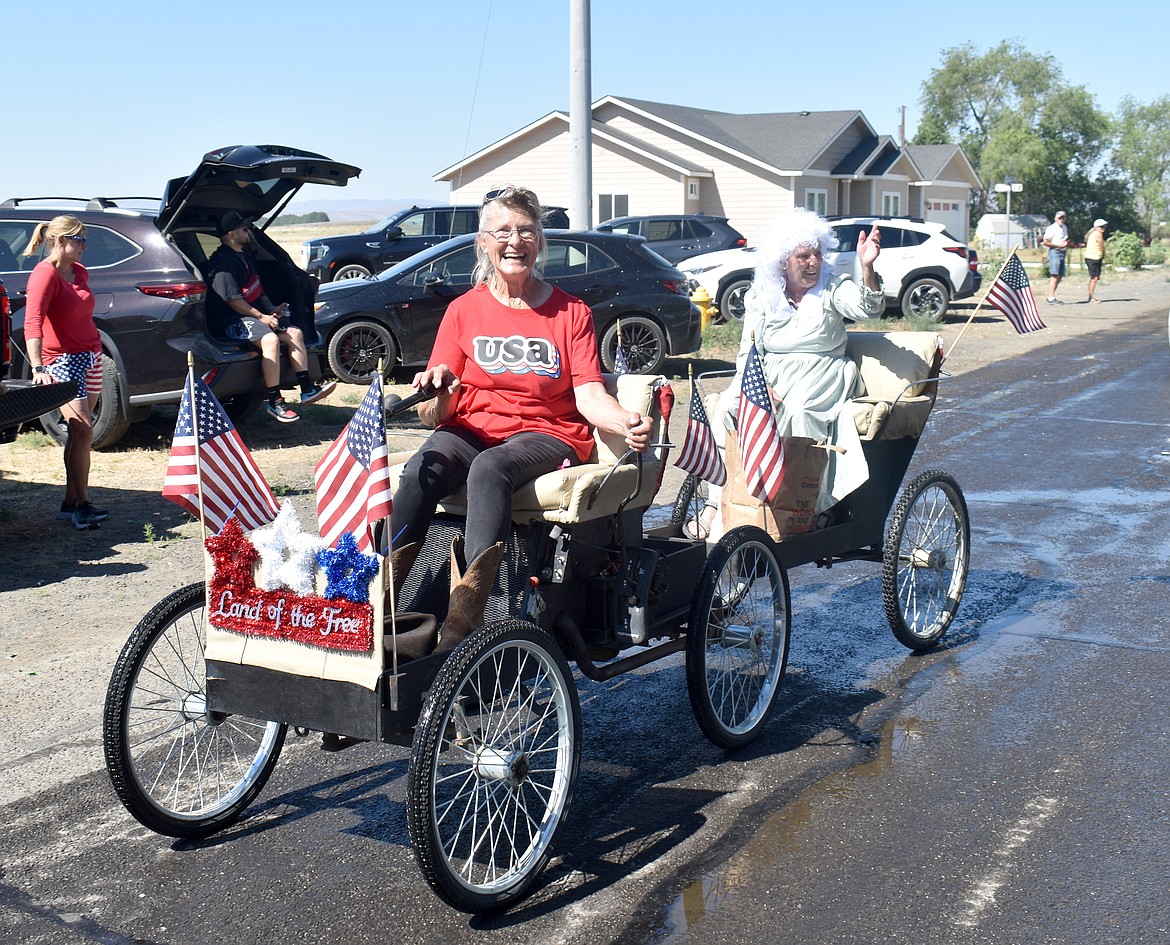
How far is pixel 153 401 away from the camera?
10.6 metres

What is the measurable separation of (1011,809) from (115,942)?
2.88m

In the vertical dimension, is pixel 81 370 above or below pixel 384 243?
below

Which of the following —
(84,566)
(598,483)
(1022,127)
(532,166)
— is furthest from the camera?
(1022,127)

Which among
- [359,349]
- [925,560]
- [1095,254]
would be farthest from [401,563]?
[1095,254]

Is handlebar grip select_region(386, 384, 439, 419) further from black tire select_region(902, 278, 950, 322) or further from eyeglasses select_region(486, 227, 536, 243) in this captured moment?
black tire select_region(902, 278, 950, 322)

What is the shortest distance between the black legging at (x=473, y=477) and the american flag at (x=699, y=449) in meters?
0.69

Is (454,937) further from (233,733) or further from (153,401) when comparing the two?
(153,401)

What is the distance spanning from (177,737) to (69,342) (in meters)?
4.66

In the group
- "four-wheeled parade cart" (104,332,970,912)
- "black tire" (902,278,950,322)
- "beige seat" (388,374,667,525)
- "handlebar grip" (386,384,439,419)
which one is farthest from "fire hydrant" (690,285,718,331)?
"handlebar grip" (386,384,439,419)

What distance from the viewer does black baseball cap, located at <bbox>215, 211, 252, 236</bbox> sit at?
11000 mm

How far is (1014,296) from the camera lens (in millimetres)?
6969

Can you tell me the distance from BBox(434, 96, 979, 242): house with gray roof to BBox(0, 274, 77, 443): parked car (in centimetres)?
3698

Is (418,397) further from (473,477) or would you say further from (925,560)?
(925,560)

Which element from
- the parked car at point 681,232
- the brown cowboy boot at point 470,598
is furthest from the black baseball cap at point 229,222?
the parked car at point 681,232
